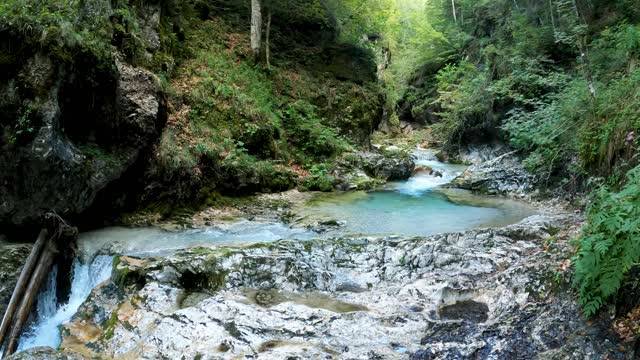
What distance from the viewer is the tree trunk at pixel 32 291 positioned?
17.7 ft

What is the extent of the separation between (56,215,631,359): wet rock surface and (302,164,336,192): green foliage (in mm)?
5399

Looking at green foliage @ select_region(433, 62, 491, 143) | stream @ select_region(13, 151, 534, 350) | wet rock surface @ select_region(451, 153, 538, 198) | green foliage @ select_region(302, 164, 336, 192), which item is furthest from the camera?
green foliage @ select_region(433, 62, 491, 143)

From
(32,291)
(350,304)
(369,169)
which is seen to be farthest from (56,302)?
(369,169)

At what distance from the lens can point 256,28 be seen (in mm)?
15172

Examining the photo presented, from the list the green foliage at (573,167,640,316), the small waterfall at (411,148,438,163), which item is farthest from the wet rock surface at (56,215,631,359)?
the small waterfall at (411,148,438,163)

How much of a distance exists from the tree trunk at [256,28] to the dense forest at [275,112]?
0.05 metres

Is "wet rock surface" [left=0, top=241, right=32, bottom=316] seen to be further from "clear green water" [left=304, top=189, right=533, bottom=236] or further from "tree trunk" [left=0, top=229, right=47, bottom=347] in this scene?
"clear green water" [left=304, top=189, right=533, bottom=236]

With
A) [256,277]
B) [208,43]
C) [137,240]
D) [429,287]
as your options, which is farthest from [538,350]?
[208,43]

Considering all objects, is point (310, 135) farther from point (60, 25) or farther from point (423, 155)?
point (423, 155)

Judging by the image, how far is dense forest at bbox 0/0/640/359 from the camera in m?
6.82

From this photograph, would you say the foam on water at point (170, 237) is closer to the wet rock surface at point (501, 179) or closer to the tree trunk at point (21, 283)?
the tree trunk at point (21, 283)

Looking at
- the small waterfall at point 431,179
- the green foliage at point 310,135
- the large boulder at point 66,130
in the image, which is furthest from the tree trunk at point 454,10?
the large boulder at point 66,130

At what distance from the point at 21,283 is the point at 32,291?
17cm

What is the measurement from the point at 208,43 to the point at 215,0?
3383mm
